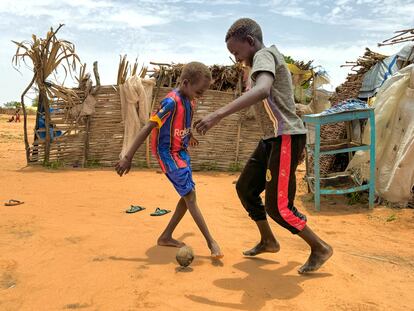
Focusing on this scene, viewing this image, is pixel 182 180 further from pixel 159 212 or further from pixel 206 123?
pixel 159 212

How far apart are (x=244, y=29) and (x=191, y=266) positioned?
68.3 inches

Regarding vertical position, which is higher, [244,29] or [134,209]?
[244,29]

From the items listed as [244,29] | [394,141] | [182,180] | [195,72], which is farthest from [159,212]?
[394,141]

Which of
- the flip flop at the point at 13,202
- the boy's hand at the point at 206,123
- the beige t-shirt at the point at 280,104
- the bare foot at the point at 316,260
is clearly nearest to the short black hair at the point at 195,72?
the beige t-shirt at the point at 280,104

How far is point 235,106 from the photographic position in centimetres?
228

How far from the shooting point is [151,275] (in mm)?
2838

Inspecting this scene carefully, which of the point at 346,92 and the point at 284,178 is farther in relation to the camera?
the point at 346,92

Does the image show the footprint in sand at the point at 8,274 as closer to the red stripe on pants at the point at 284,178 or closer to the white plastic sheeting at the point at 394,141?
the red stripe on pants at the point at 284,178

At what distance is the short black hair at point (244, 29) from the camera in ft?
9.04

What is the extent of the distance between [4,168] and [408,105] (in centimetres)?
747

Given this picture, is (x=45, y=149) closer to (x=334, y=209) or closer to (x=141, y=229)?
(x=141, y=229)

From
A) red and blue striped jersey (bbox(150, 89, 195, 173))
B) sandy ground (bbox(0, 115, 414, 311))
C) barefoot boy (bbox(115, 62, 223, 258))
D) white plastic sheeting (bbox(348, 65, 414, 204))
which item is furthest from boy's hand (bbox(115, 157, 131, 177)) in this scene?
white plastic sheeting (bbox(348, 65, 414, 204))

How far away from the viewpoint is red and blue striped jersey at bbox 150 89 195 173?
320cm

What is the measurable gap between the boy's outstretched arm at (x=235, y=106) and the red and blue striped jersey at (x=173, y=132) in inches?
36.1
